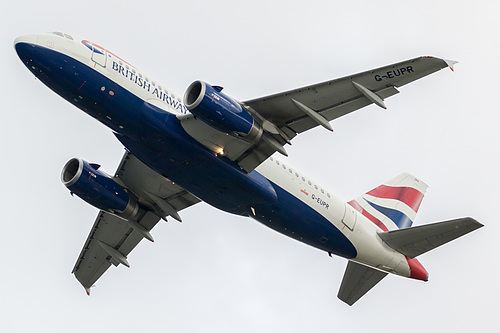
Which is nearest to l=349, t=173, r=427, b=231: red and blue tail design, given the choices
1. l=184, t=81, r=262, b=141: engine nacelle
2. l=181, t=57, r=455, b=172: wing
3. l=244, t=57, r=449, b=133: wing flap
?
l=181, t=57, r=455, b=172: wing

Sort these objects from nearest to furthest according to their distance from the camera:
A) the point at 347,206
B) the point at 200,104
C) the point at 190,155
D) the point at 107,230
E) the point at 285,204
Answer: the point at 200,104 → the point at 190,155 → the point at 285,204 → the point at 347,206 → the point at 107,230

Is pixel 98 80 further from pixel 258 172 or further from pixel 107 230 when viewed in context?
pixel 107 230

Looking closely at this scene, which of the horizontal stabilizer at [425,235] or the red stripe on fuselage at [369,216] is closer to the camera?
the horizontal stabilizer at [425,235]

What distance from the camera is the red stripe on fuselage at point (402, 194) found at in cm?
4075

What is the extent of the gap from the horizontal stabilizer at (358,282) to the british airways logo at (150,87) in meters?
12.9

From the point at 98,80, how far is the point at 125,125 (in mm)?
2141

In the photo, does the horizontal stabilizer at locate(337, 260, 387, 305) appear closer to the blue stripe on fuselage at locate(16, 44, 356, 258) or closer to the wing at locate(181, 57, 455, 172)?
the blue stripe on fuselage at locate(16, 44, 356, 258)

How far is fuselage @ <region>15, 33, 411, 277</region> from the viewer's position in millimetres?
30003

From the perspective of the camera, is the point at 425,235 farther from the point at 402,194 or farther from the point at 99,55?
the point at 99,55

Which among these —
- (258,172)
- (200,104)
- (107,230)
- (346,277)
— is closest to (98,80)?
(200,104)

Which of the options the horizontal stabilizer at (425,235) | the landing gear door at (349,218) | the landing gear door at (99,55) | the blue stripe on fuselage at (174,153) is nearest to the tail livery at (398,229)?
the horizontal stabilizer at (425,235)

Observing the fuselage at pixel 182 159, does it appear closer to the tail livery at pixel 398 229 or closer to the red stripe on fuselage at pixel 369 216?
the tail livery at pixel 398 229

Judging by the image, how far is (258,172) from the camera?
33.6 m

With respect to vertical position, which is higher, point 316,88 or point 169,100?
point 316,88
